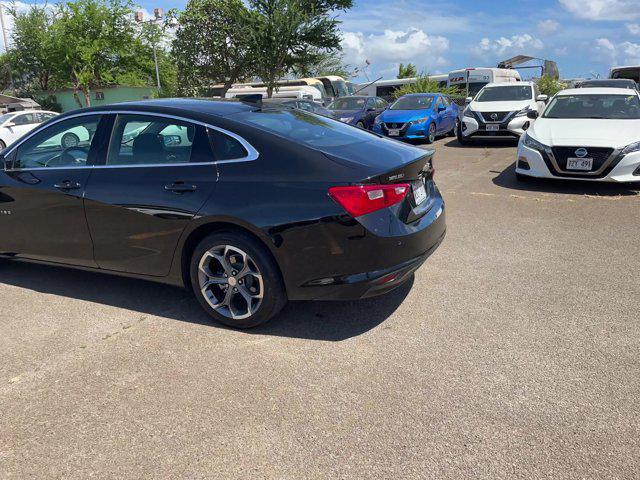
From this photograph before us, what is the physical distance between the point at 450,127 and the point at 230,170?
45.6ft

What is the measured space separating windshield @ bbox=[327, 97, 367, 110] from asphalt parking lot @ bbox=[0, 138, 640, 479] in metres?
13.2

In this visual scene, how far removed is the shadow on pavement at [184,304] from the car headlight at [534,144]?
4314 millimetres

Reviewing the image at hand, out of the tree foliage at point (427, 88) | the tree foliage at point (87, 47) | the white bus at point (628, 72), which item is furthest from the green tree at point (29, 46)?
the white bus at point (628, 72)

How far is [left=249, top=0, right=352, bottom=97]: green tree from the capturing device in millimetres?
25391

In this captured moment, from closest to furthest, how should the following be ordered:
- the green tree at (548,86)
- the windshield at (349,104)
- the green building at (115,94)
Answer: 1. the windshield at (349,104)
2. the green tree at (548,86)
3. the green building at (115,94)

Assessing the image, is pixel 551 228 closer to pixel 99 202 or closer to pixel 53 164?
pixel 99 202

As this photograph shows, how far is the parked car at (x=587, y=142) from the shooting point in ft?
23.1

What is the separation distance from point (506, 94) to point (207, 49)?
22.4m

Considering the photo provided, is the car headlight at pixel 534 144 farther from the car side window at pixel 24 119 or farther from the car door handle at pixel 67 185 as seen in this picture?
the car side window at pixel 24 119

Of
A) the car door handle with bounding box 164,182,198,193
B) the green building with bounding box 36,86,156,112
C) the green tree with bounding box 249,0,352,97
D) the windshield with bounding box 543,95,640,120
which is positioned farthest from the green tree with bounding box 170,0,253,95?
the car door handle with bounding box 164,182,198,193

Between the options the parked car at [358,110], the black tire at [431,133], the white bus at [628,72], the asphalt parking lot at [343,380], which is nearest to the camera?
the asphalt parking lot at [343,380]

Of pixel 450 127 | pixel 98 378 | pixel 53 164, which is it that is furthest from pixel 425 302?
pixel 450 127

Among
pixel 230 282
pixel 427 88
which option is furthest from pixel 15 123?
pixel 427 88

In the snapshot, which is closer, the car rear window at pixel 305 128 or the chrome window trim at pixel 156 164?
the chrome window trim at pixel 156 164
